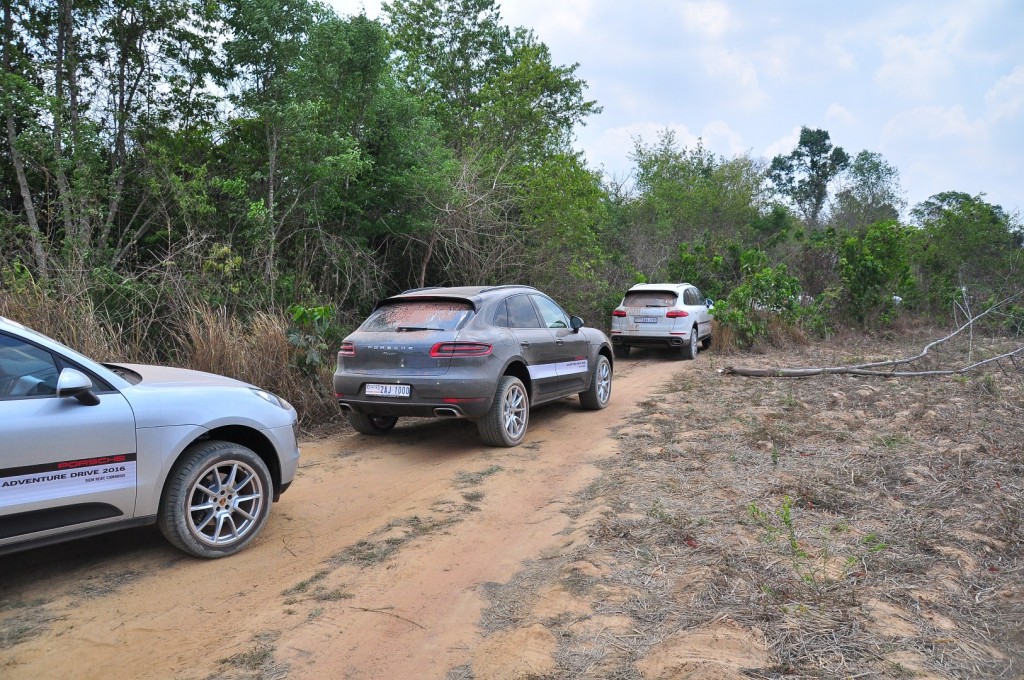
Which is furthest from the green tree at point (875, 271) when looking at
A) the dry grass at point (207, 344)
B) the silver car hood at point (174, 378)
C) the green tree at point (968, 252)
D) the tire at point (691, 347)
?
the silver car hood at point (174, 378)

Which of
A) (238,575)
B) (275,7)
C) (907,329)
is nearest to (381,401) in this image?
(238,575)

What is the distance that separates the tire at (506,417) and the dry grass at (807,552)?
3.67ft

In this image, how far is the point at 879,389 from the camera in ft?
32.3

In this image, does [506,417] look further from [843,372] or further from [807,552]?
[843,372]

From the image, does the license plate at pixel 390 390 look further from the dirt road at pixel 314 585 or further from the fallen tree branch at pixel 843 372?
the fallen tree branch at pixel 843 372

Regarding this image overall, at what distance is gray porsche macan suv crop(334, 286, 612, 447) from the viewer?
21.7ft

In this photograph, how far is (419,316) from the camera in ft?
23.1

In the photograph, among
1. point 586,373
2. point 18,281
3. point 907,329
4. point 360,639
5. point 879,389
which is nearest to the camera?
point 360,639

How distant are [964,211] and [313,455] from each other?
Answer: 828 inches

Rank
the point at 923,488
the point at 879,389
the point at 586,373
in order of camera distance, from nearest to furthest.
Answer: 1. the point at 923,488
2. the point at 586,373
3. the point at 879,389

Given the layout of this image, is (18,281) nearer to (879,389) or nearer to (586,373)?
(586,373)

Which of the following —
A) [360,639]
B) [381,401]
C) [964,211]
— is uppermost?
[964,211]

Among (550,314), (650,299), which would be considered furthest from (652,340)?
(550,314)

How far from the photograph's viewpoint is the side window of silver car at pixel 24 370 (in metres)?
3.66
